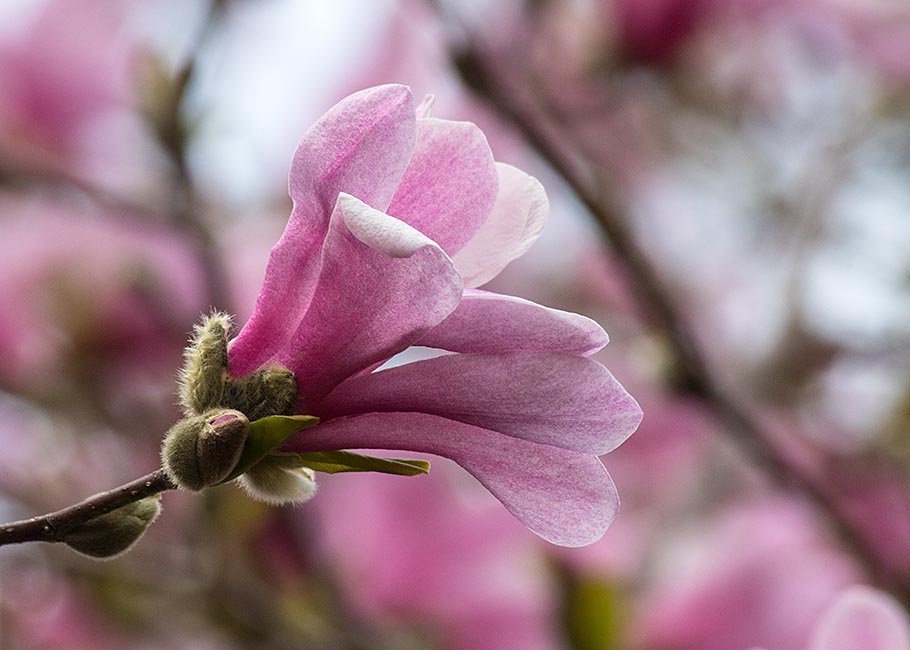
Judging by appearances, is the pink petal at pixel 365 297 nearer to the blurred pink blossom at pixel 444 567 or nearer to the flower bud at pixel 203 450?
the flower bud at pixel 203 450

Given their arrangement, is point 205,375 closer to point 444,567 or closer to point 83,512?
point 83,512

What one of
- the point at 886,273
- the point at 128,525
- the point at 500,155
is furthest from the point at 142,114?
the point at 886,273

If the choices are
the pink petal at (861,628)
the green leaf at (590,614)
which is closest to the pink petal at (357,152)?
the pink petal at (861,628)

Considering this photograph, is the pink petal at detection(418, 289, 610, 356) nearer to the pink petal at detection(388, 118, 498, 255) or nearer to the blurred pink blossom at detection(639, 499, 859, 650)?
the pink petal at detection(388, 118, 498, 255)

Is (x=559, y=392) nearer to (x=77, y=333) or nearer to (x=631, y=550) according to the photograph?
(x=631, y=550)

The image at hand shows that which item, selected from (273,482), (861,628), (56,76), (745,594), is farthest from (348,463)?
(56,76)

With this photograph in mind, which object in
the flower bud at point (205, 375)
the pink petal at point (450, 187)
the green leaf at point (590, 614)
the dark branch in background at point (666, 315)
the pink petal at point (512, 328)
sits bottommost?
the flower bud at point (205, 375)

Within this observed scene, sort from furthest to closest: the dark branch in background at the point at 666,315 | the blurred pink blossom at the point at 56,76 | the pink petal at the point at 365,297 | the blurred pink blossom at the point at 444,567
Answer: the blurred pink blossom at the point at 56,76 < the blurred pink blossom at the point at 444,567 < the dark branch in background at the point at 666,315 < the pink petal at the point at 365,297
